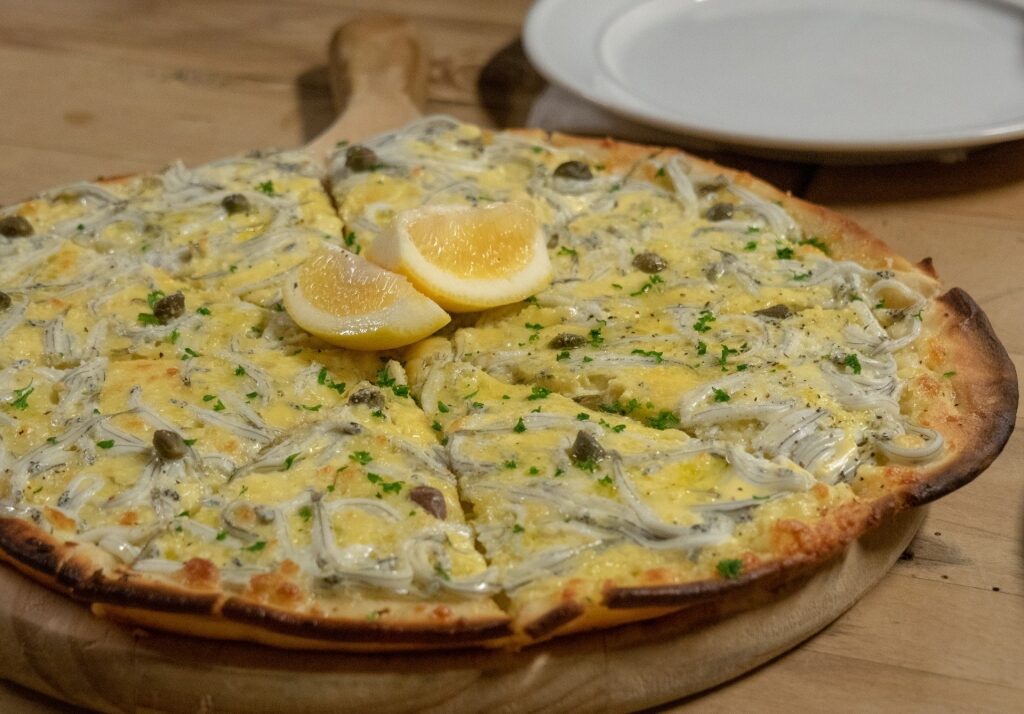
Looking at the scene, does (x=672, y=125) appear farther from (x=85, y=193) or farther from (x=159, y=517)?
(x=159, y=517)

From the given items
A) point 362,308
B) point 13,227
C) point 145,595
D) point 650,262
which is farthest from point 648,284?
point 13,227

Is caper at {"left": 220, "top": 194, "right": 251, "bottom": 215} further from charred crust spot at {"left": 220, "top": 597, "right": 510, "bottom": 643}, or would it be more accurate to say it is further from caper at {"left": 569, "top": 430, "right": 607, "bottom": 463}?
charred crust spot at {"left": 220, "top": 597, "right": 510, "bottom": 643}

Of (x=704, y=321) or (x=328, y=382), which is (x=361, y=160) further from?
(x=704, y=321)

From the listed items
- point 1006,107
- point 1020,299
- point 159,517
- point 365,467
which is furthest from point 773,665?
point 1006,107

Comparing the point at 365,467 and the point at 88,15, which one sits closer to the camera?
the point at 365,467

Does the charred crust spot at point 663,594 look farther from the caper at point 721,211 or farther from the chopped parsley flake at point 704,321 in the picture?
the caper at point 721,211

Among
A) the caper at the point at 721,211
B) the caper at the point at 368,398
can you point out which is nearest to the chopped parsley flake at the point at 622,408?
the caper at the point at 368,398

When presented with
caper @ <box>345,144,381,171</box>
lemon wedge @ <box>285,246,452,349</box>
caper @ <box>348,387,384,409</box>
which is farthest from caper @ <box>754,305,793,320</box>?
caper @ <box>345,144,381,171</box>
